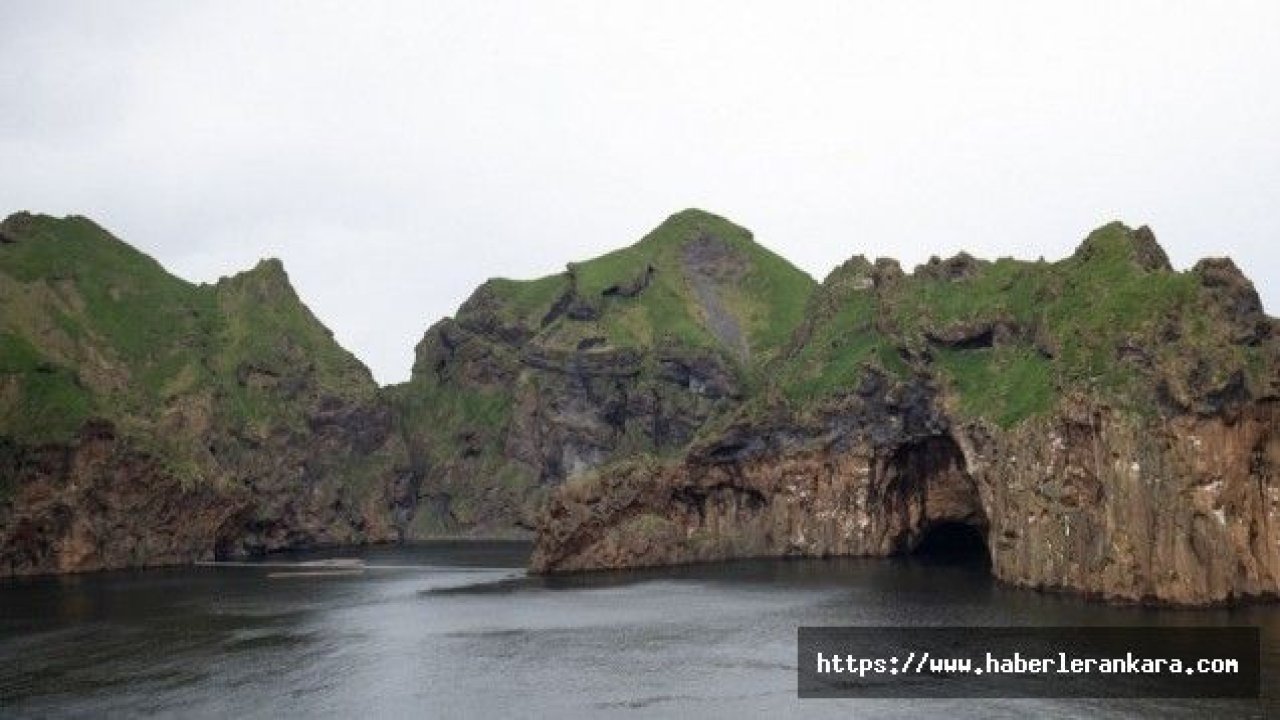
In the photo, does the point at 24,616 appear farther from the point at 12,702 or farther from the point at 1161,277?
the point at 1161,277

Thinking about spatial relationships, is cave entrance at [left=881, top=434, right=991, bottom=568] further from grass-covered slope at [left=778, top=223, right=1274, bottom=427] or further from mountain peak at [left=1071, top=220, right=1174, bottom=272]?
mountain peak at [left=1071, top=220, right=1174, bottom=272]

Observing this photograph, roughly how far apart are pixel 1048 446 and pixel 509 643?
219 feet

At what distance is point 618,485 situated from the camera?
18788 cm

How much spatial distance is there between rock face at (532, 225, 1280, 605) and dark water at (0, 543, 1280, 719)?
784cm

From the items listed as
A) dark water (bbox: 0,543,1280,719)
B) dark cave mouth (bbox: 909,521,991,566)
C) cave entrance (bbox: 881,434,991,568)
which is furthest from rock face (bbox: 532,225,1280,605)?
dark water (bbox: 0,543,1280,719)

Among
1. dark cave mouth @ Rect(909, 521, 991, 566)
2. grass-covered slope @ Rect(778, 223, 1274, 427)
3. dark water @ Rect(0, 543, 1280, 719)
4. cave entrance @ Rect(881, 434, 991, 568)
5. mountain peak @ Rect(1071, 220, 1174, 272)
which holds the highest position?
mountain peak @ Rect(1071, 220, 1174, 272)

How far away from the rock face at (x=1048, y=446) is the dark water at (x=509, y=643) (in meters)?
7.84

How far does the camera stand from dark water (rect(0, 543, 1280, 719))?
283ft

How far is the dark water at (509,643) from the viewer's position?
283 feet

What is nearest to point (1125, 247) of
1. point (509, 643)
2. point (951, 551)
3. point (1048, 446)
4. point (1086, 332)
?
point (1086, 332)

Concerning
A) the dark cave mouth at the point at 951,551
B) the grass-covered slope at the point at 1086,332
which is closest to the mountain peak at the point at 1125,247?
the grass-covered slope at the point at 1086,332

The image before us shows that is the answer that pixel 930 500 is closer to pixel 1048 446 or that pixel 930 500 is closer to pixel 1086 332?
pixel 1048 446

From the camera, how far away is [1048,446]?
134m

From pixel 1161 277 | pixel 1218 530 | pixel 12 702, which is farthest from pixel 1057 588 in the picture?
pixel 12 702
